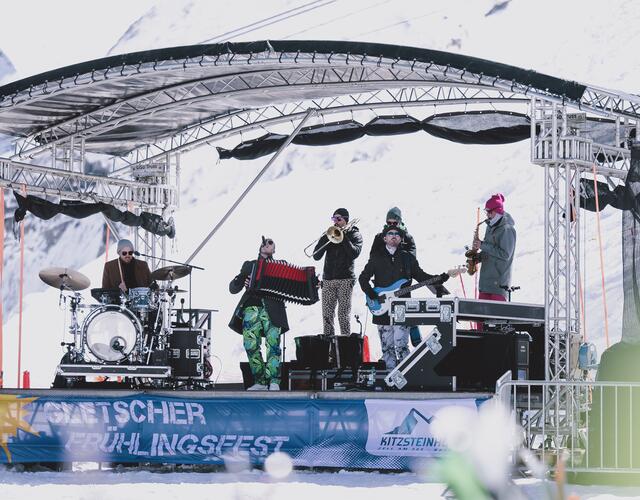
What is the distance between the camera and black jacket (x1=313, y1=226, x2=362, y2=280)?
10.6 metres

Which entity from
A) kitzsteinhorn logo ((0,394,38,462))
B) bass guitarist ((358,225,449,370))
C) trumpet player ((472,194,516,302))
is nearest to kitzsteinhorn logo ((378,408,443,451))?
bass guitarist ((358,225,449,370))

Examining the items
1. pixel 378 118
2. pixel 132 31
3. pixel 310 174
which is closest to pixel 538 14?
pixel 310 174

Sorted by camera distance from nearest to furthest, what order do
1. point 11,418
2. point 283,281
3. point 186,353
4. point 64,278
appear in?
1. point 11,418
2. point 283,281
3. point 64,278
4. point 186,353

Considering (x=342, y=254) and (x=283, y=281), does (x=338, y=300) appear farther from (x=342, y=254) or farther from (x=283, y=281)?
(x=283, y=281)

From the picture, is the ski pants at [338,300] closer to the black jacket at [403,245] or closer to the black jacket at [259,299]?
the black jacket at [403,245]

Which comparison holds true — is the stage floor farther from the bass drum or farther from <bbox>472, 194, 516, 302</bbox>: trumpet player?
<bbox>472, 194, 516, 302</bbox>: trumpet player

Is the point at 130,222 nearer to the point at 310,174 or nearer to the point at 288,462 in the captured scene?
the point at 288,462

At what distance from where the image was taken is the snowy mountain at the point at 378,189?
4000 cm

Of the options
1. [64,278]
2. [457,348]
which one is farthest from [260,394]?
[64,278]

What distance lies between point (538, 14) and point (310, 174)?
13.2m

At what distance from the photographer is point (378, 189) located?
1837 inches

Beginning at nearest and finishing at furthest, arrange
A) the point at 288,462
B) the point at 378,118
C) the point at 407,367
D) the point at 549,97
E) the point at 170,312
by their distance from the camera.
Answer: the point at 288,462 → the point at 407,367 → the point at 549,97 → the point at 170,312 → the point at 378,118

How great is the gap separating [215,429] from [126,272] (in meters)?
2.87

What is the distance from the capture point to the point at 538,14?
52.8 meters
